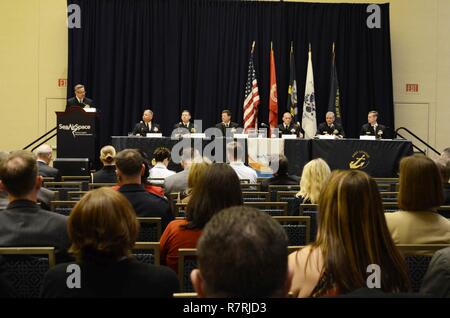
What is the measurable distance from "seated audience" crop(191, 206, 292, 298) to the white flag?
1224 cm

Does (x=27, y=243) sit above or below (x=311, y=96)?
below

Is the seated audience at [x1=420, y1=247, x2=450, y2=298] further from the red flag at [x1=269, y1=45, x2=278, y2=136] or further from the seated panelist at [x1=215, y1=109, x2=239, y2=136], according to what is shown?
the red flag at [x1=269, y1=45, x2=278, y2=136]

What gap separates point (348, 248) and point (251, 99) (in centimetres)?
1142

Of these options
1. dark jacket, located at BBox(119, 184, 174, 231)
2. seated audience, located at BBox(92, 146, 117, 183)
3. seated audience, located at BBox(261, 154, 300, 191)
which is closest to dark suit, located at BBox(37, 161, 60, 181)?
seated audience, located at BBox(92, 146, 117, 183)

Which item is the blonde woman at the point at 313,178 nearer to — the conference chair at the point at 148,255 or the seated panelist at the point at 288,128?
the conference chair at the point at 148,255

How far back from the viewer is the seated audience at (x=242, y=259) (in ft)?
4.32

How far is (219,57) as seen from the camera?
1398 centimetres

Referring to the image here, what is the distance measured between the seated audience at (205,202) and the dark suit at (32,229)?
58cm

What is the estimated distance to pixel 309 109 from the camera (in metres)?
13.6

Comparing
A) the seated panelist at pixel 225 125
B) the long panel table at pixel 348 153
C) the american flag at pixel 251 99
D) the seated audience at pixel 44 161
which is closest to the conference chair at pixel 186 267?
the seated audience at pixel 44 161

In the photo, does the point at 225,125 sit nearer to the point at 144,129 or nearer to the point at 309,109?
the point at 144,129
